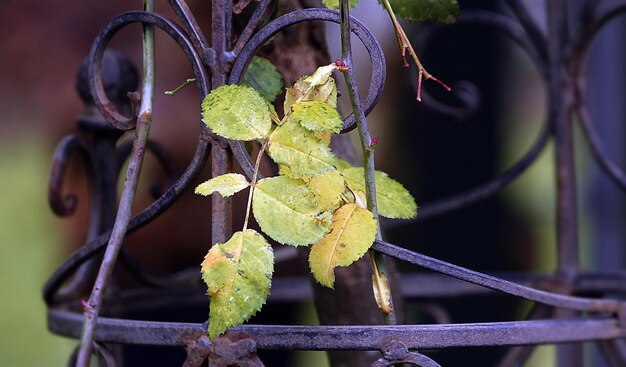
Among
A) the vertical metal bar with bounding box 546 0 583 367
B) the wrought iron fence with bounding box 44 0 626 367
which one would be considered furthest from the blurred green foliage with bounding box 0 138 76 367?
the vertical metal bar with bounding box 546 0 583 367

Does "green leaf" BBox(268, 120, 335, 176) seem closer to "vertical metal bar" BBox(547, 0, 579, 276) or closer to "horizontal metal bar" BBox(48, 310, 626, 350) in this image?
"horizontal metal bar" BBox(48, 310, 626, 350)

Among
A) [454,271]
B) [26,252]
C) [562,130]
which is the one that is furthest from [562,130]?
[26,252]

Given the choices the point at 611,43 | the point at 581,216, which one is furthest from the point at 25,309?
the point at 611,43

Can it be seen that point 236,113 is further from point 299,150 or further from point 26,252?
point 26,252

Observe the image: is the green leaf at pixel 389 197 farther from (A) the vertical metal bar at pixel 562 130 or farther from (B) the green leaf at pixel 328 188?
(A) the vertical metal bar at pixel 562 130

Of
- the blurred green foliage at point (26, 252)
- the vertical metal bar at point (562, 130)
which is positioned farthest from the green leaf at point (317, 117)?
the blurred green foliage at point (26, 252)
